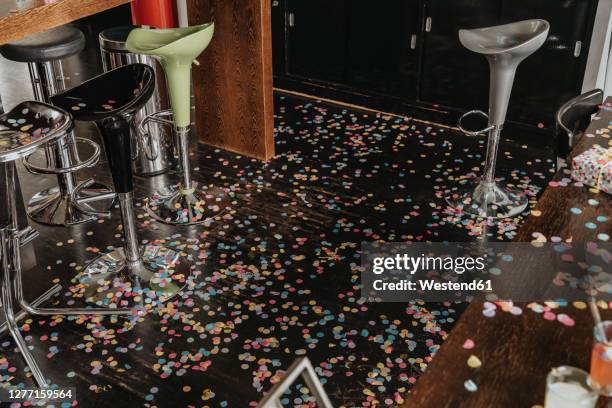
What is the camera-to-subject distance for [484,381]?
144 centimetres

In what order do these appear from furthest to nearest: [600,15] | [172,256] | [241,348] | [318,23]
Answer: [318,23], [600,15], [172,256], [241,348]

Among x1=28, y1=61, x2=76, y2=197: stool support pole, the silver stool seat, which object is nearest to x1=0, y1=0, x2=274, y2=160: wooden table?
x1=28, y1=61, x2=76, y2=197: stool support pole

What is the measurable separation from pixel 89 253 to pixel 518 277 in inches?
92.1

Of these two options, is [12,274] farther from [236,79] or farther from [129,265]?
[236,79]

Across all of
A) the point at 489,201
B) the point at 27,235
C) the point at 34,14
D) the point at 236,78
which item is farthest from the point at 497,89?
the point at 27,235

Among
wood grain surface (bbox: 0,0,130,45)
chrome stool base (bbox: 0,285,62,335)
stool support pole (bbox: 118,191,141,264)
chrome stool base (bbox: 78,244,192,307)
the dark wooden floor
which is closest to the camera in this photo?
wood grain surface (bbox: 0,0,130,45)

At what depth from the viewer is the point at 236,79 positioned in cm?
423

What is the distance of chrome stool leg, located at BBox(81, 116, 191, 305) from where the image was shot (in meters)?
2.91

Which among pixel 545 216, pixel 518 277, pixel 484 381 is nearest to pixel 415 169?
pixel 545 216

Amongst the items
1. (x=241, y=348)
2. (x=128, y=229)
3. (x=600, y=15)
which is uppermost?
(x=600, y=15)

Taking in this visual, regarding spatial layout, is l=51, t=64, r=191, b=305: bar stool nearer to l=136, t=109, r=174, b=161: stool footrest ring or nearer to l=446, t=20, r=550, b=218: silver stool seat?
l=136, t=109, r=174, b=161: stool footrest ring

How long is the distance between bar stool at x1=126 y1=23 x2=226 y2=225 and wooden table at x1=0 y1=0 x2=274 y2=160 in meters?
0.46

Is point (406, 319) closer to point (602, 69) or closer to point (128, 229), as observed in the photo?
point (128, 229)

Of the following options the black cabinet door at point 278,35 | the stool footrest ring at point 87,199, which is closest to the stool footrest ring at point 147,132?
the stool footrest ring at point 87,199
